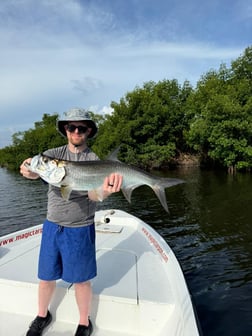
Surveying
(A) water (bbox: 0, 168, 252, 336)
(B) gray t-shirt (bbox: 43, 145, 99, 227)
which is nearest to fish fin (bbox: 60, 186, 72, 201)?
(B) gray t-shirt (bbox: 43, 145, 99, 227)

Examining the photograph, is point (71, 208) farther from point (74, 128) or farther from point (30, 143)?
point (30, 143)

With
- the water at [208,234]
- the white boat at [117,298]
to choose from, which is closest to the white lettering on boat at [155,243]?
the white boat at [117,298]

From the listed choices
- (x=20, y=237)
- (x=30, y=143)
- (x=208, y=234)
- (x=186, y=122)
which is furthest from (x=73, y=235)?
(x=30, y=143)

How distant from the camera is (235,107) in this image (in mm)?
28406

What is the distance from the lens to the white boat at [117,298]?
3.26 m

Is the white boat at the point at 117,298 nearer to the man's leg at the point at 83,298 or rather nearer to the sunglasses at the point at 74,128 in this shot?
the man's leg at the point at 83,298

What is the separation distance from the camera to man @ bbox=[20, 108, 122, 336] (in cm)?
309

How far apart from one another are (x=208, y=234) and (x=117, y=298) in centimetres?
743

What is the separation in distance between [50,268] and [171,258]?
7.07 ft

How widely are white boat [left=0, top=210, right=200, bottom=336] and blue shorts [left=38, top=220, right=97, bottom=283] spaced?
58 centimetres

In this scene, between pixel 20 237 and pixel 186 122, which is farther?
pixel 186 122

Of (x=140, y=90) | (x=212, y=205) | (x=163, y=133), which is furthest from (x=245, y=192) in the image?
(x=140, y=90)

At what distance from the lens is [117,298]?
135 inches

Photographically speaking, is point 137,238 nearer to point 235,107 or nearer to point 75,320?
point 75,320
